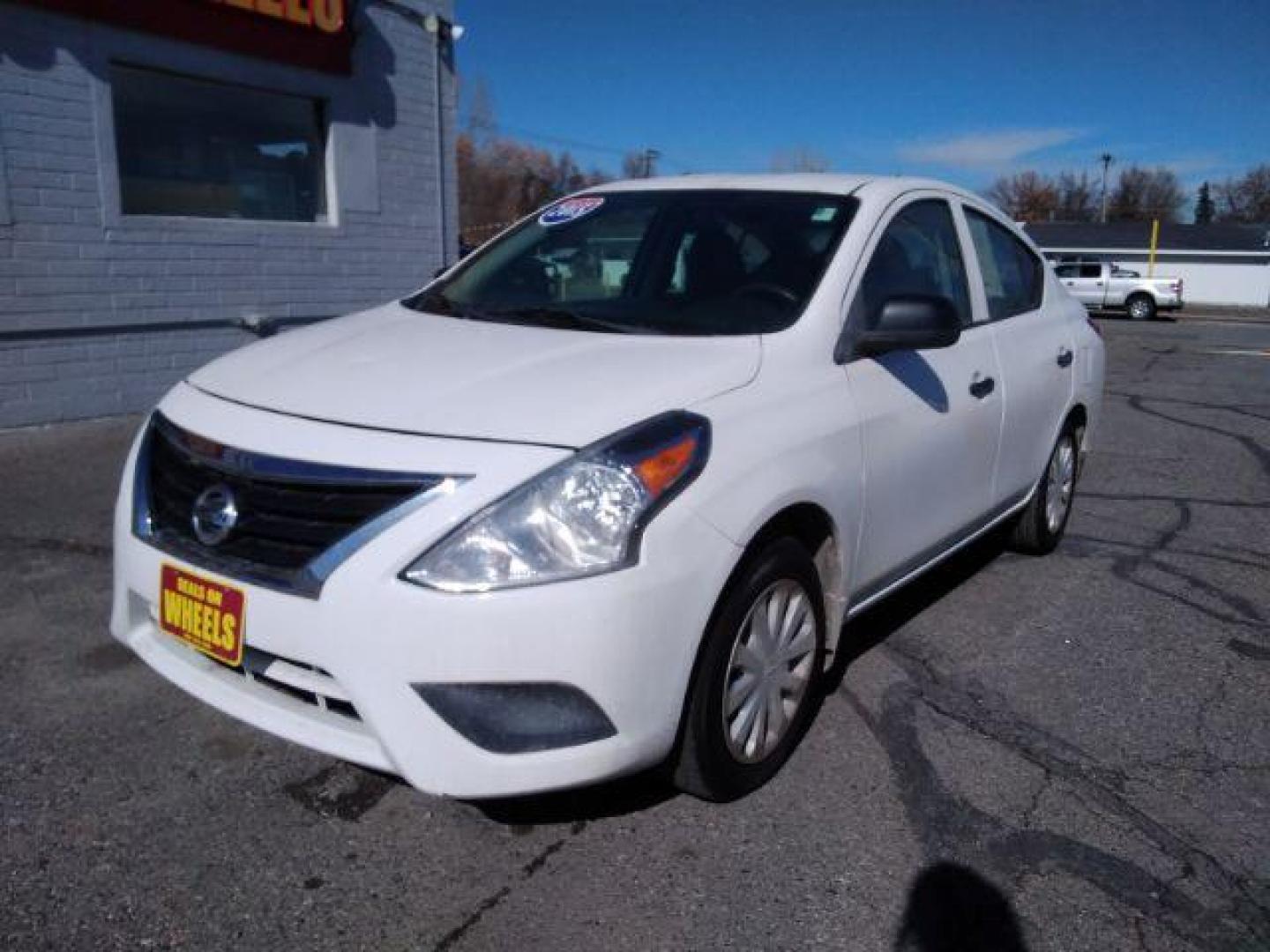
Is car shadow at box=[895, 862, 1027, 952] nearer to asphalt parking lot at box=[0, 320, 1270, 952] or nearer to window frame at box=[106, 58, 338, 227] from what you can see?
asphalt parking lot at box=[0, 320, 1270, 952]

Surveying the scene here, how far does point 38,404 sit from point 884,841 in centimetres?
660

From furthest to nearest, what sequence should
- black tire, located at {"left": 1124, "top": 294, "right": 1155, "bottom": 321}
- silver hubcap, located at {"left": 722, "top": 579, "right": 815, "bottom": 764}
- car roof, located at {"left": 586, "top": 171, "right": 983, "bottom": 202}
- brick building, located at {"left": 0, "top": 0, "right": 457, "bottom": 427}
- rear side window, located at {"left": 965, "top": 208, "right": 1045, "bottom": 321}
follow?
black tire, located at {"left": 1124, "top": 294, "right": 1155, "bottom": 321} → brick building, located at {"left": 0, "top": 0, "right": 457, "bottom": 427} → rear side window, located at {"left": 965, "top": 208, "right": 1045, "bottom": 321} → car roof, located at {"left": 586, "top": 171, "right": 983, "bottom": 202} → silver hubcap, located at {"left": 722, "top": 579, "right": 815, "bottom": 764}

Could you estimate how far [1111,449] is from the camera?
25.8 ft

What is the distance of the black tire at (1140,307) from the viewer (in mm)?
30516

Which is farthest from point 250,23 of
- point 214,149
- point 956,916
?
point 956,916

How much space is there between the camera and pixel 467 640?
2.08m

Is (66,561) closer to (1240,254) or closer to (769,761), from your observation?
(769,761)

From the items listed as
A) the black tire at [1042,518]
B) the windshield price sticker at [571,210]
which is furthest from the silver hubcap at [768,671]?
the black tire at [1042,518]

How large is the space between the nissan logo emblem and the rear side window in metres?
2.97

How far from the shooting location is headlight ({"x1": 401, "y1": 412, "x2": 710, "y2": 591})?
210 centimetres

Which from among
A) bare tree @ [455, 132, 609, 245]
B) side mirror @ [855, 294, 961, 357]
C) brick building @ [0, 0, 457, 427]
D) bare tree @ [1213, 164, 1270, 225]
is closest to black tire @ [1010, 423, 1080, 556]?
side mirror @ [855, 294, 961, 357]

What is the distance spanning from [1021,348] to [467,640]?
2962mm

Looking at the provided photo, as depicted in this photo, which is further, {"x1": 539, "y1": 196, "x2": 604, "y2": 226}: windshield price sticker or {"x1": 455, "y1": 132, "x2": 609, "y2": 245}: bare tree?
{"x1": 455, "y1": 132, "x2": 609, "y2": 245}: bare tree

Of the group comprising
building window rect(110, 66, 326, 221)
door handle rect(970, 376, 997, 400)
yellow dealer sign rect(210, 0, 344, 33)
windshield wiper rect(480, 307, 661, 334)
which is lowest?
door handle rect(970, 376, 997, 400)
